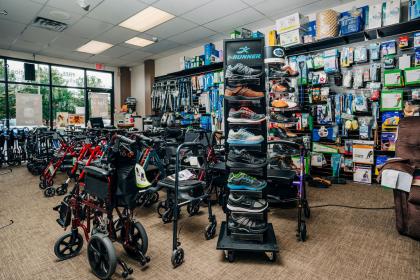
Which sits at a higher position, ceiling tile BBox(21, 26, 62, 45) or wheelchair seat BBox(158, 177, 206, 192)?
ceiling tile BBox(21, 26, 62, 45)

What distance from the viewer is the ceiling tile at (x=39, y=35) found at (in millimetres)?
5681

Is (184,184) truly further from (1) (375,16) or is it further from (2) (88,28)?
(2) (88,28)

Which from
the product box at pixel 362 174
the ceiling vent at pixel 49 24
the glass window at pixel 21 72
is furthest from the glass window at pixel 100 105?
the product box at pixel 362 174

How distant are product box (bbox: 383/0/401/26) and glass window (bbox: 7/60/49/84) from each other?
8.91 m

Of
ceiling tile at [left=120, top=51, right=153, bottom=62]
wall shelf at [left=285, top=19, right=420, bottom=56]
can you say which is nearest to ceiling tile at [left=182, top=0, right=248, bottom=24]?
wall shelf at [left=285, top=19, right=420, bottom=56]

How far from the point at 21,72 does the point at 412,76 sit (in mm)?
9498

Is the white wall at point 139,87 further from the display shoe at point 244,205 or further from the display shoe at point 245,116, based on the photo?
the display shoe at point 244,205

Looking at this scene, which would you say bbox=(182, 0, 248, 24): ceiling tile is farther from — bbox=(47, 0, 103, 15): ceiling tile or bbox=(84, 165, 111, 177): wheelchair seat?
bbox=(84, 165, 111, 177): wheelchair seat

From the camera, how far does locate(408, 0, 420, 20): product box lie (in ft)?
11.6

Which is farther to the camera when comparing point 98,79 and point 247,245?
point 98,79

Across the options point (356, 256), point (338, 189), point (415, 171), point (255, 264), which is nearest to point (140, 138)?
point (255, 264)

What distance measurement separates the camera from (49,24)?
17.5 ft

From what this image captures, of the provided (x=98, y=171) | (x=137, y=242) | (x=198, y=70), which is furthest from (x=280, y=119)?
(x=198, y=70)

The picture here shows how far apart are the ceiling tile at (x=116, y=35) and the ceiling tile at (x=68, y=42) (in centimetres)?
52
